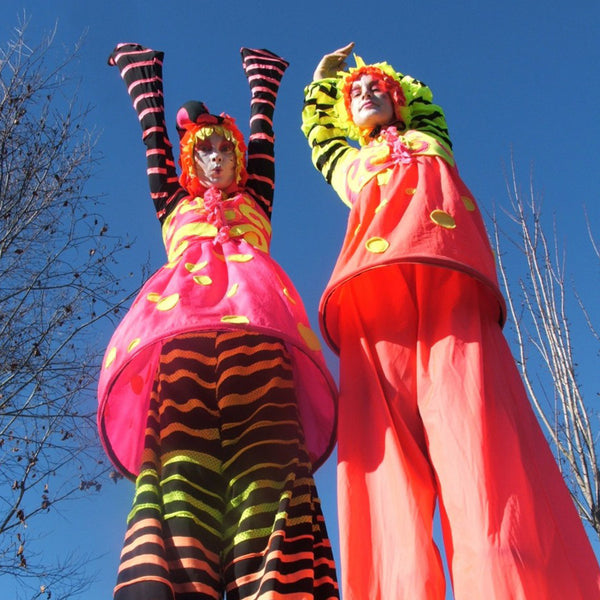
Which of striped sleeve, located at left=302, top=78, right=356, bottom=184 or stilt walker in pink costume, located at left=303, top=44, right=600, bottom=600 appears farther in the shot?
striped sleeve, located at left=302, top=78, right=356, bottom=184

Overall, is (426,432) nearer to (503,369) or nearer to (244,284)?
(503,369)

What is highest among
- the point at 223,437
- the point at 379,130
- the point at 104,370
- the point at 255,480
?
the point at 379,130

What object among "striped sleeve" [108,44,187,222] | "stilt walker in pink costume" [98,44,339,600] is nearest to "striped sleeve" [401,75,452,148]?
"stilt walker in pink costume" [98,44,339,600]

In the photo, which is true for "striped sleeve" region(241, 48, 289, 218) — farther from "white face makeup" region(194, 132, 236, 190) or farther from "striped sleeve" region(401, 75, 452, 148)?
"striped sleeve" region(401, 75, 452, 148)

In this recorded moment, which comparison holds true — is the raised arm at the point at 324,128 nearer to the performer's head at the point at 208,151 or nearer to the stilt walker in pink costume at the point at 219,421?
the performer's head at the point at 208,151

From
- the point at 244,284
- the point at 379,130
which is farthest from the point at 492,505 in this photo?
the point at 379,130

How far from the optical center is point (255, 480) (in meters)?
2.58

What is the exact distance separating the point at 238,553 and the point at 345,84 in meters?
2.24

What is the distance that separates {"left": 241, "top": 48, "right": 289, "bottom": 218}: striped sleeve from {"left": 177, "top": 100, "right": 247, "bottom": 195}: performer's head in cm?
8

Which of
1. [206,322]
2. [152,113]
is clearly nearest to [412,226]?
[206,322]

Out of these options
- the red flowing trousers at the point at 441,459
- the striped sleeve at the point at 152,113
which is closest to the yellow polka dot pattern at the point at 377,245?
the red flowing trousers at the point at 441,459

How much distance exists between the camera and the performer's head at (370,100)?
12.0 feet

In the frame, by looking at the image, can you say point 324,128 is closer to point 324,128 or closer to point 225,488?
point 324,128

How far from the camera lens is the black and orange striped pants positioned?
2328mm
